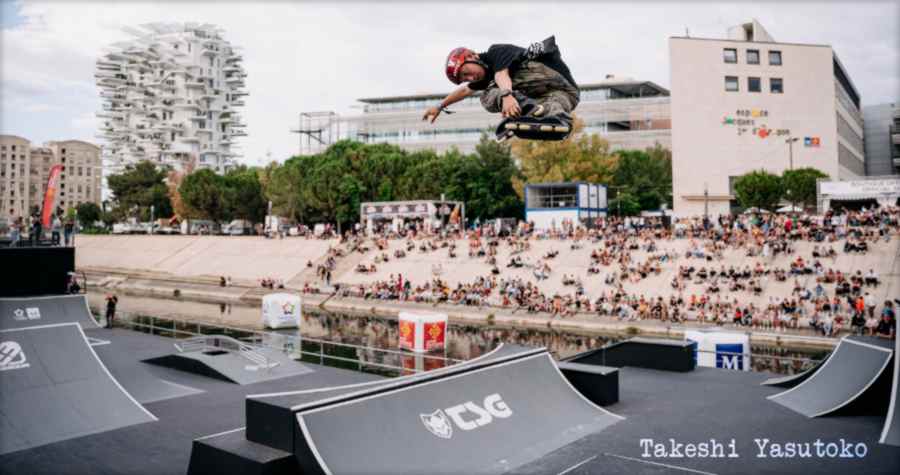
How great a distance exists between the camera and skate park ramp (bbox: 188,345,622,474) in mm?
7414

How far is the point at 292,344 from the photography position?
25.9 m

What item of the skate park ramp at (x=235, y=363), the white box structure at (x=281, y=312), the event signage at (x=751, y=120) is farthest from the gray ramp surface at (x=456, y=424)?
the event signage at (x=751, y=120)

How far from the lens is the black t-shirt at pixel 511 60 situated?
21.7ft

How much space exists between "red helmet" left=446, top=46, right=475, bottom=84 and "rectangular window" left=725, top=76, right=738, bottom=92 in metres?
51.4

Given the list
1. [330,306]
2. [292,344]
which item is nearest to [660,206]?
[330,306]

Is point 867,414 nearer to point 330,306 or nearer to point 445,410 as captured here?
point 445,410

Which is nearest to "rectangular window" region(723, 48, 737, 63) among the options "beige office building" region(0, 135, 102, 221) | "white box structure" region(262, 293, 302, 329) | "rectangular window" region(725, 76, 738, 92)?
"rectangular window" region(725, 76, 738, 92)

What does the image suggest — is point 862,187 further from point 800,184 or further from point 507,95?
point 507,95

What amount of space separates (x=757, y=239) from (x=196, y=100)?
115 meters

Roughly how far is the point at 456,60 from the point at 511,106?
2.68 ft

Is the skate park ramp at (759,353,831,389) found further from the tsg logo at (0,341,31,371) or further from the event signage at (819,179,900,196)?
the event signage at (819,179,900,196)

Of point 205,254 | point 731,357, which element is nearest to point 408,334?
point 731,357

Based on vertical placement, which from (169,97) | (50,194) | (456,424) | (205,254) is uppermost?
(169,97)

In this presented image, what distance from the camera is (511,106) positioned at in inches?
254
